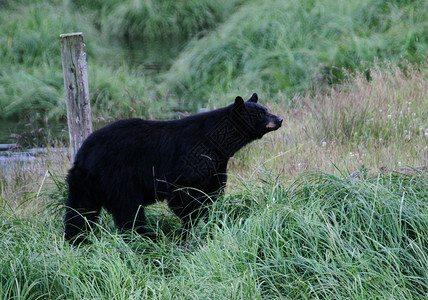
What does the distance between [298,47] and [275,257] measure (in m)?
8.28

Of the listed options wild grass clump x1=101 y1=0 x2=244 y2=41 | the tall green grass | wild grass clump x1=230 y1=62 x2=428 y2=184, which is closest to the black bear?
the tall green grass

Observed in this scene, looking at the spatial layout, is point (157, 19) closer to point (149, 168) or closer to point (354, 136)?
point (354, 136)

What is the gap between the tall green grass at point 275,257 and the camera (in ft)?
9.80

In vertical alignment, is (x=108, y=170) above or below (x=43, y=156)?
above

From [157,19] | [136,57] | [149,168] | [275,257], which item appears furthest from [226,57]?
[275,257]

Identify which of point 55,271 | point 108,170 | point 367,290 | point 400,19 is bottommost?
point 367,290

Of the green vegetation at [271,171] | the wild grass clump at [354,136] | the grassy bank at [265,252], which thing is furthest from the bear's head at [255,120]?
the wild grass clump at [354,136]

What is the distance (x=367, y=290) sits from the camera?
302 cm

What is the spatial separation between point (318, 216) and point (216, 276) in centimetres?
86

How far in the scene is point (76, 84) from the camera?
5.03 m

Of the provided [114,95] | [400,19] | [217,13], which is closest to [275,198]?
[114,95]

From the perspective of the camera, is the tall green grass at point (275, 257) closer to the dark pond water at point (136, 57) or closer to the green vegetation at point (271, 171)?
the green vegetation at point (271, 171)

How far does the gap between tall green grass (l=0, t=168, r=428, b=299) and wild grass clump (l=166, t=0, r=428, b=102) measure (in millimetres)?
5674

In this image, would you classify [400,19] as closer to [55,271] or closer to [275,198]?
[275,198]
